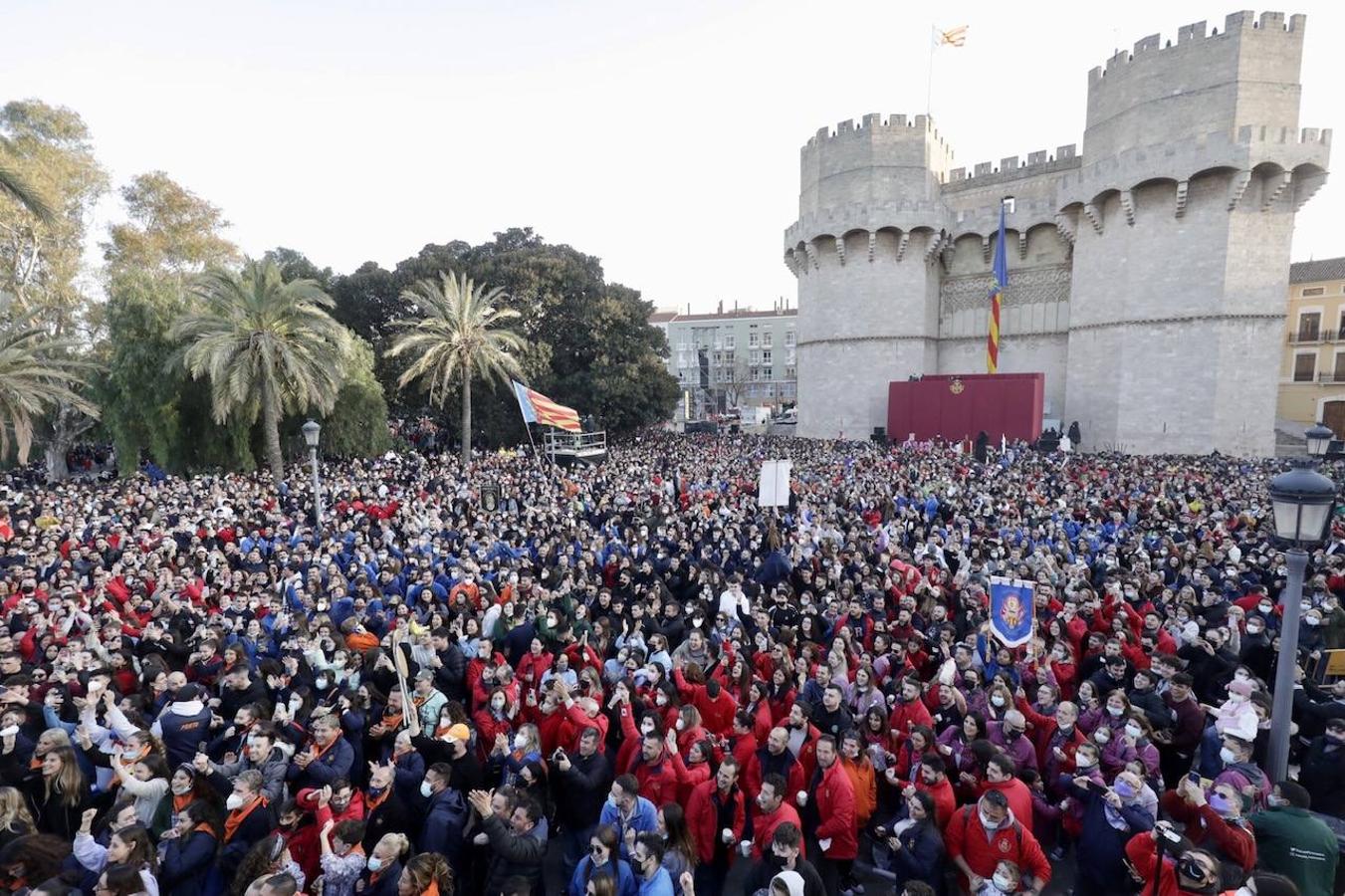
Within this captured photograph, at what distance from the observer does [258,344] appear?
19.4 meters

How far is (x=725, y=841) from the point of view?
4.83 metres

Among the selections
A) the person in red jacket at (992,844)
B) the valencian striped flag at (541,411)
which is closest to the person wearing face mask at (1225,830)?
the person in red jacket at (992,844)

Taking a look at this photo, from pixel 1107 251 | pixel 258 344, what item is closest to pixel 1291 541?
pixel 258 344

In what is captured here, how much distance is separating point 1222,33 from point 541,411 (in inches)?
1226

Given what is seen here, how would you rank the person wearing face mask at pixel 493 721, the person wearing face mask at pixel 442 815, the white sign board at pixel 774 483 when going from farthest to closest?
the white sign board at pixel 774 483
the person wearing face mask at pixel 493 721
the person wearing face mask at pixel 442 815

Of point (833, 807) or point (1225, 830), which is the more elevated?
point (1225, 830)

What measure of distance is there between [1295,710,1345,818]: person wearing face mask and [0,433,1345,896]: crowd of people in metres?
0.02

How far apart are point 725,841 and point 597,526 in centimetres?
1214

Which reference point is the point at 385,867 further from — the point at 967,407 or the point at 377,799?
the point at 967,407

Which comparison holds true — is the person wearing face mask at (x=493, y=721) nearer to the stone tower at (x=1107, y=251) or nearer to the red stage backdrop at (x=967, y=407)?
the red stage backdrop at (x=967, y=407)

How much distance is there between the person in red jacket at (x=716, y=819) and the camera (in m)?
5.07

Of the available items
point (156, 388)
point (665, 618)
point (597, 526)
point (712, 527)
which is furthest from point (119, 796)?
point (156, 388)

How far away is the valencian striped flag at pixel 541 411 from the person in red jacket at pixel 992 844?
17.1m

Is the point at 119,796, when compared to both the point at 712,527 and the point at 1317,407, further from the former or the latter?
the point at 1317,407
